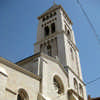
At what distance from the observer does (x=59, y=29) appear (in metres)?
30.6

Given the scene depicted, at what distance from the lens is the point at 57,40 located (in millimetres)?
28328

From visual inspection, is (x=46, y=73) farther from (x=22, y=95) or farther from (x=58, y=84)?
(x=22, y=95)

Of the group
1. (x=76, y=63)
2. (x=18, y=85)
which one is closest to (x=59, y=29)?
(x=76, y=63)

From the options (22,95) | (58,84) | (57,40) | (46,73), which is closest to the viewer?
(22,95)

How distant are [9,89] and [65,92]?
913cm

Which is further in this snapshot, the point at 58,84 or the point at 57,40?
the point at 57,40

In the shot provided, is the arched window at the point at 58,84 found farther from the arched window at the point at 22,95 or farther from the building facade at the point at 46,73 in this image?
the arched window at the point at 22,95

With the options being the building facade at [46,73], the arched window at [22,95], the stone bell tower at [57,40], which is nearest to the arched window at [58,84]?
the building facade at [46,73]

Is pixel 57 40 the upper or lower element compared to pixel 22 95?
upper

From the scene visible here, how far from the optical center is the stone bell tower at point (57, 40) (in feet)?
86.1

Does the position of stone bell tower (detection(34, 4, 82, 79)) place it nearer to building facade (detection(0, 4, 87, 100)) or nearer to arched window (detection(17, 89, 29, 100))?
building facade (detection(0, 4, 87, 100))

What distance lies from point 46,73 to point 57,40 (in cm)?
1146

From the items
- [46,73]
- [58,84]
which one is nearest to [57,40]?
[58,84]

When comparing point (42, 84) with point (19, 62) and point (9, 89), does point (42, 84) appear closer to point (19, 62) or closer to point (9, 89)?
point (9, 89)
